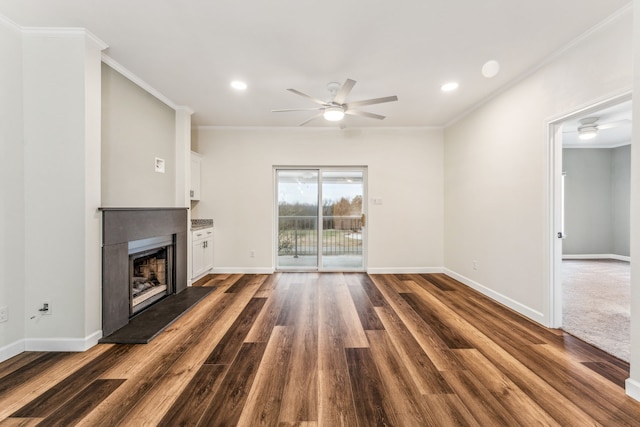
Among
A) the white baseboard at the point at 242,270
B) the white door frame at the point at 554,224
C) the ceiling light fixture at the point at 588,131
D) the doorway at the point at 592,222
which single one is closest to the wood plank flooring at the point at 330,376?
the white door frame at the point at 554,224

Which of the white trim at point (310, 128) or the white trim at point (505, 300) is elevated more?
the white trim at point (310, 128)

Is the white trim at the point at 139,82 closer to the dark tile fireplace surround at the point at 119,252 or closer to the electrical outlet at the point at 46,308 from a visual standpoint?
the dark tile fireplace surround at the point at 119,252

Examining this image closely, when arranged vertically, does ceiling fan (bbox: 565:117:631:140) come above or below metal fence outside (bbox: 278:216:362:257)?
above

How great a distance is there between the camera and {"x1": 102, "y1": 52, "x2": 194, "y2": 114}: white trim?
266 centimetres

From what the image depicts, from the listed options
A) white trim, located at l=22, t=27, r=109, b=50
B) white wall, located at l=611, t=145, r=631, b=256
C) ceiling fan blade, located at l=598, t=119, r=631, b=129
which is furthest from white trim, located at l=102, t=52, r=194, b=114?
white wall, located at l=611, t=145, r=631, b=256

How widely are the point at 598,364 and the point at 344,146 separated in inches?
161

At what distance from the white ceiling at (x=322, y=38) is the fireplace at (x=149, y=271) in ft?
6.43

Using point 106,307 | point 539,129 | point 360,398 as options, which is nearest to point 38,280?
point 106,307

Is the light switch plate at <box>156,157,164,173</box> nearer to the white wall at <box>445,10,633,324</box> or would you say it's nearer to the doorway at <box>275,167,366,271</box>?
the doorway at <box>275,167,366,271</box>

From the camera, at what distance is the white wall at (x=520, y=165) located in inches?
85.5

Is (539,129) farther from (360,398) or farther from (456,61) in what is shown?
(360,398)

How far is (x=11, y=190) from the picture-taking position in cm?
211

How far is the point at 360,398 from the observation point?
1.67 meters

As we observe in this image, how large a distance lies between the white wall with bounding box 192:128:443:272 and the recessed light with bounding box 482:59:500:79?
1.97m
